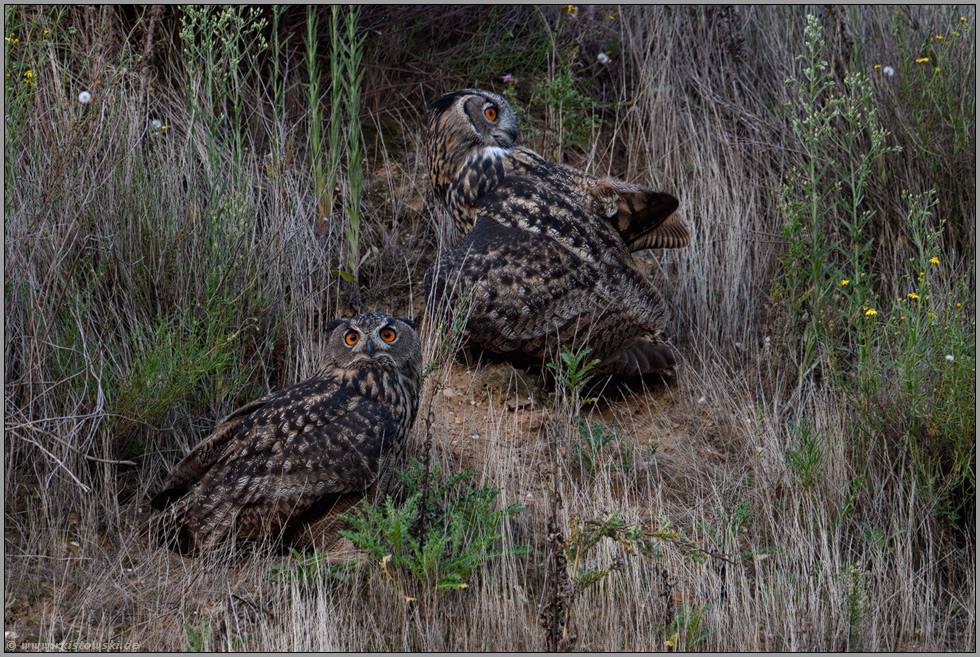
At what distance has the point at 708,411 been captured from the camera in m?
4.36

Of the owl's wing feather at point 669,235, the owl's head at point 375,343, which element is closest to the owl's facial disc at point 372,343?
the owl's head at point 375,343

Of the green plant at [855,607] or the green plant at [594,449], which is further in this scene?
the green plant at [594,449]

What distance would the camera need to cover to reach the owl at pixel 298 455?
133 inches

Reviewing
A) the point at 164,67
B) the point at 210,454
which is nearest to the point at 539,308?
the point at 210,454

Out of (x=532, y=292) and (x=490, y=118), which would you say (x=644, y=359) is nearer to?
(x=532, y=292)

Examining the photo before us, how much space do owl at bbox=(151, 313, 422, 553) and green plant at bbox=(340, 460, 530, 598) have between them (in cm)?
17

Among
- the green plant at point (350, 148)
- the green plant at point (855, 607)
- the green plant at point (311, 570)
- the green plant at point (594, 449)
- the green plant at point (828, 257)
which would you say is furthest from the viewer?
the green plant at point (350, 148)

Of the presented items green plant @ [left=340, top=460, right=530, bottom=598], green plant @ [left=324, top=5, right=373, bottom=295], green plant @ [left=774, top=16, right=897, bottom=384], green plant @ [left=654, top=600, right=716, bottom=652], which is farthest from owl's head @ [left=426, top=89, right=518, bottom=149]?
green plant @ [left=654, top=600, right=716, bottom=652]

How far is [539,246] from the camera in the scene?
4273 mm

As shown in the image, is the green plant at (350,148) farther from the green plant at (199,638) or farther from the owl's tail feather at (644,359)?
the green plant at (199,638)

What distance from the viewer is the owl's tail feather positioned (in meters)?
4.43

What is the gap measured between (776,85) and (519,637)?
3.84 meters

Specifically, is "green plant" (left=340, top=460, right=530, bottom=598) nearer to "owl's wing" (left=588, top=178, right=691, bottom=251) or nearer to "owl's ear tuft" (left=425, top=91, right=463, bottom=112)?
"owl's wing" (left=588, top=178, right=691, bottom=251)

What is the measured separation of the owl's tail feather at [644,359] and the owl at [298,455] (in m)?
1.24
